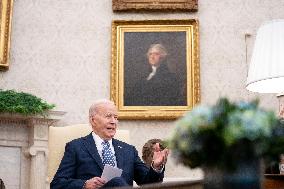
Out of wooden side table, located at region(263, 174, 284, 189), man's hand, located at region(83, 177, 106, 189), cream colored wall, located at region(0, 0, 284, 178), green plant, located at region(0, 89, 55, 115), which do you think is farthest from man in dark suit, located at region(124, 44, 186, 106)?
man's hand, located at region(83, 177, 106, 189)

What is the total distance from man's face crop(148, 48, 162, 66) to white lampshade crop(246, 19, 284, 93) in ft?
8.43

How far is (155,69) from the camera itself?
5914mm

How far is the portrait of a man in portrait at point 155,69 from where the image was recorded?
582 centimetres

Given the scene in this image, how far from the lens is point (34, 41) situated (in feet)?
19.7

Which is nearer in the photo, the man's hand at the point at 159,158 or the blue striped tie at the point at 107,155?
the man's hand at the point at 159,158

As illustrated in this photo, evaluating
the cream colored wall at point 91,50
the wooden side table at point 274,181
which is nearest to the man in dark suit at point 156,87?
the cream colored wall at point 91,50

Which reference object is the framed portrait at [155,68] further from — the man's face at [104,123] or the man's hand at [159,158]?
the man's hand at [159,158]

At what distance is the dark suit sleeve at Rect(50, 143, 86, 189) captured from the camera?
2906mm

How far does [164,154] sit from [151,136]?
315 cm

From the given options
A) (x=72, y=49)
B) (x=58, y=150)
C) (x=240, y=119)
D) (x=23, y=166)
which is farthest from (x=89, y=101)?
(x=240, y=119)

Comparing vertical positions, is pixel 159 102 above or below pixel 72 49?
below

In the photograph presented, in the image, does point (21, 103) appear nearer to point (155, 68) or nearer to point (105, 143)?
point (155, 68)

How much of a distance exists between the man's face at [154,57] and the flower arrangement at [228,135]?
15.1 ft

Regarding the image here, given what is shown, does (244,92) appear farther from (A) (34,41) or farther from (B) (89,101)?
(A) (34,41)
